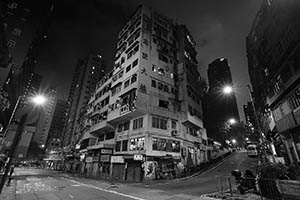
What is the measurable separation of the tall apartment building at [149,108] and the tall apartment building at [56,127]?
75881mm

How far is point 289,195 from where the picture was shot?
754 cm

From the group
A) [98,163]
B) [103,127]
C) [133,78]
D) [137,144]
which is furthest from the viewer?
[103,127]

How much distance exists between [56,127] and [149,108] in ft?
395

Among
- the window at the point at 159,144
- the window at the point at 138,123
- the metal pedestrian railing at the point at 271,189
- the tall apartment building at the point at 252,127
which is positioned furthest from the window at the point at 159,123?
the tall apartment building at the point at 252,127

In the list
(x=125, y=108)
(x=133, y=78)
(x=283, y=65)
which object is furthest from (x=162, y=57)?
(x=283, y=65)

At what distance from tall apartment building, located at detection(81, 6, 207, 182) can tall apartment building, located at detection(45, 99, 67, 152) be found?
249ft

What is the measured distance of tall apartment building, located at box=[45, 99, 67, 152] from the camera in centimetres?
10303

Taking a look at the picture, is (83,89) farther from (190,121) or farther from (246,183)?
(246,183)

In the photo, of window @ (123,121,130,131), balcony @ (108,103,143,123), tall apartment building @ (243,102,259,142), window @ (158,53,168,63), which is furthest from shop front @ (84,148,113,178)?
tall apartment building @ (243,102,259,142)

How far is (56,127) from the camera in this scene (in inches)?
4769

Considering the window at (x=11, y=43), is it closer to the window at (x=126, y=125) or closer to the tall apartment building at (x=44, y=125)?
the window at (x=126, y=125)

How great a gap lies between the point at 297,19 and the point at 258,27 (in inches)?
503

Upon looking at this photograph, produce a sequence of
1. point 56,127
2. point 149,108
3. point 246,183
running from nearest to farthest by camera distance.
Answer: point 246,183 < point 149,108 < point 56,127

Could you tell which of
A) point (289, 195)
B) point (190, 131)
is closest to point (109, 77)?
point (190, 131)
